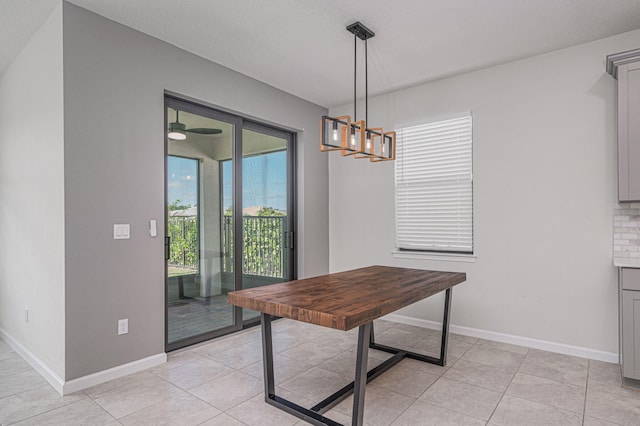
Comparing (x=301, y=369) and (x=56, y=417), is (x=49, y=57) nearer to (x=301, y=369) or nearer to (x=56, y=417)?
(x=56, y=417)

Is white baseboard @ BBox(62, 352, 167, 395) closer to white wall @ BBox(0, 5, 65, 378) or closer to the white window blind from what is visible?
white wall @ BBox(0, 5, 65, 378)

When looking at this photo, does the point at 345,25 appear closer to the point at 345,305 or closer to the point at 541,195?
the point at 345,305

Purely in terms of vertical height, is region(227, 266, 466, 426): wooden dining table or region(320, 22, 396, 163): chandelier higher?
region(320, 22, 396, 163): chandelier

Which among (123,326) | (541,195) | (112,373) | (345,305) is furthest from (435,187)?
(112,373)

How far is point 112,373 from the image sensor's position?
2.92 meters

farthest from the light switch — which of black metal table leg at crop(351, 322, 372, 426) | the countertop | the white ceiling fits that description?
the countertop

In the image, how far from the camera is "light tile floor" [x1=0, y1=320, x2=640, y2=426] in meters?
2.36

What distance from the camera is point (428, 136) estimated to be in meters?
4.35

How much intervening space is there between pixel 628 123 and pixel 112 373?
14.9ft

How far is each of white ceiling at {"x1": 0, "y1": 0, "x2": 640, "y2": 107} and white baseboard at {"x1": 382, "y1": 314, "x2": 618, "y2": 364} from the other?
9.14ft

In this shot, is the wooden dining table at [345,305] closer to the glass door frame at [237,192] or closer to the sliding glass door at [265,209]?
the glass door frame at [237,192]

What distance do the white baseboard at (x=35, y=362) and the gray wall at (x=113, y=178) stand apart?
17 cm

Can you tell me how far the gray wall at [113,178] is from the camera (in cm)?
276

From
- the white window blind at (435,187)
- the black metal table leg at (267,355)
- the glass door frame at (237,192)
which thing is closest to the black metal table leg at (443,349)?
the white window blind at (435,187)
